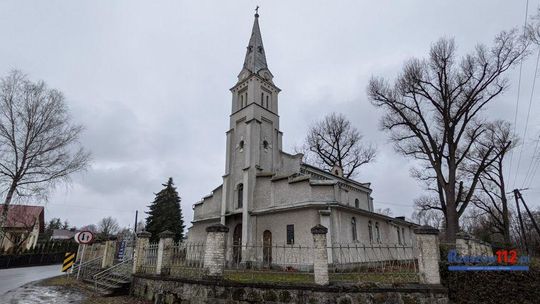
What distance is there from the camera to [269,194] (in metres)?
19.9

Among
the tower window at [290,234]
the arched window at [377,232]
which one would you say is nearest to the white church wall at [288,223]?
the tower window at [290,234]

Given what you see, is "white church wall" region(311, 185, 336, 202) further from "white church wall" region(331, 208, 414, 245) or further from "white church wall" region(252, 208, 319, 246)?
"white church wall" region(252, 208, 319, 246)

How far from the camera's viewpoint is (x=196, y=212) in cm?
2516

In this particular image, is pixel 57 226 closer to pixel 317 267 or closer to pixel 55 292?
pixel 55 292

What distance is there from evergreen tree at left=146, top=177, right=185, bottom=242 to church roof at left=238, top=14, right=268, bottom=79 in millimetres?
19531

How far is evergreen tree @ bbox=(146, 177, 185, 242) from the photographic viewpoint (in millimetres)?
34694

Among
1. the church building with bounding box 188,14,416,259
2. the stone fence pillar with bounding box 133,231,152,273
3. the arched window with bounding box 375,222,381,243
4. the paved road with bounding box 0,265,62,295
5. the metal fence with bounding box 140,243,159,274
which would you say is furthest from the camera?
the arched window with bounding box 375,222,381,243

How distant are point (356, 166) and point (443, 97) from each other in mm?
13110

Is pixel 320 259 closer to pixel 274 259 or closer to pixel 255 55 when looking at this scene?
pixel 274 259

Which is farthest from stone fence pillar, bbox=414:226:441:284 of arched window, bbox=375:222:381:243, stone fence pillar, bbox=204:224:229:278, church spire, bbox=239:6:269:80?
church spire, bbox=239:6:269:80

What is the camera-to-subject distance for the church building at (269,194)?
58.7 ft

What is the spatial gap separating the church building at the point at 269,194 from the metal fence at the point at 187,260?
8.02 m

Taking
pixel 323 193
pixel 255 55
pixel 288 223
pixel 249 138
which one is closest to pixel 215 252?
pixel 288 223

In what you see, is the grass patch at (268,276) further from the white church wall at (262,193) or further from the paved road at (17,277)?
the paved road at (17,277)
